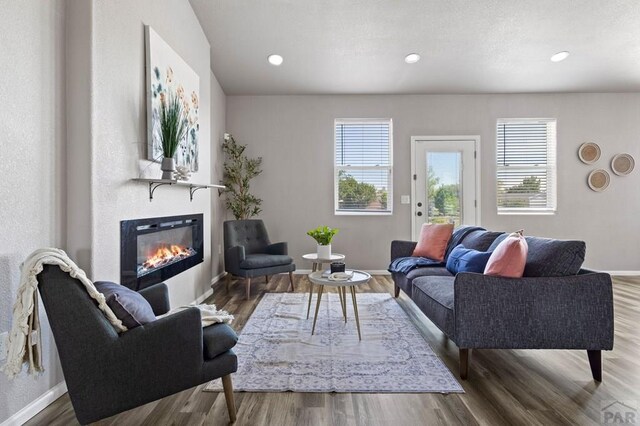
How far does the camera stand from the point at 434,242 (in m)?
3.70

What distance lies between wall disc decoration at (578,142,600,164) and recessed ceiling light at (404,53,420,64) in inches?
115

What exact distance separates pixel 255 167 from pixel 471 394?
161 inches

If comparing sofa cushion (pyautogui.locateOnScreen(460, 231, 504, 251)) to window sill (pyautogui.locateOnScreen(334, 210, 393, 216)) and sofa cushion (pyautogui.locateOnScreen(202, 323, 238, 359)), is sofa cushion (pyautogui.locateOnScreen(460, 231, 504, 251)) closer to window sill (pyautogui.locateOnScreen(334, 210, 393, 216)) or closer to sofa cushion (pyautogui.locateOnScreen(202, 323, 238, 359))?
window sill (pyautogui.locateOnScreen(334, 210, 393, 216))

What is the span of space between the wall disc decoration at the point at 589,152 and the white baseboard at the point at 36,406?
641 centimetres

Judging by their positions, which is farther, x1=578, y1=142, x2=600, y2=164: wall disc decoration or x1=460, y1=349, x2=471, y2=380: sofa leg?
x1=578, y1=142, x2=600, y2=164: wall disc decoration

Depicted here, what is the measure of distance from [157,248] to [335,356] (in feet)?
5.34

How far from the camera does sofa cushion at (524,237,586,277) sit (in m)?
2.08

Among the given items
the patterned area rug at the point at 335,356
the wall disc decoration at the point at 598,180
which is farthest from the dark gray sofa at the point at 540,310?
the wall disc decoration at the point at 598,180

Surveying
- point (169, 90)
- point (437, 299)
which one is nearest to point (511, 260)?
point (437, 299)

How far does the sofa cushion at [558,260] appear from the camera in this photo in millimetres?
2082

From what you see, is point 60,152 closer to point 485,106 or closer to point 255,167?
point 255,167

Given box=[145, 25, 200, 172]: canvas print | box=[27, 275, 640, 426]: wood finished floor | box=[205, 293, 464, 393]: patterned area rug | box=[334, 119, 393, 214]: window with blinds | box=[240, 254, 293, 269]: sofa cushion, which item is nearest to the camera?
box=[27, 275, 640, 426]: wood finished floor

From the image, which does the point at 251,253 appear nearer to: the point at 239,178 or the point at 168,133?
the point at 239,178

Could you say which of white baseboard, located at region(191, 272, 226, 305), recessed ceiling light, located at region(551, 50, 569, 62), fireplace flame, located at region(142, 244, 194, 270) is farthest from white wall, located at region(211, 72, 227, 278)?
recessed ceiling light, located at region(551, 50, 569, 62)
